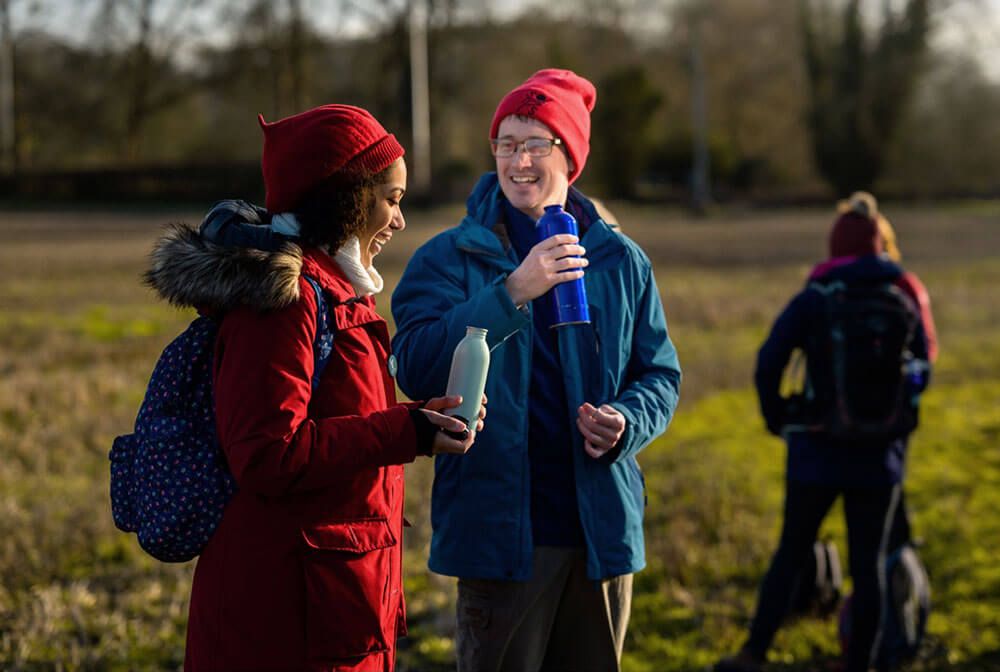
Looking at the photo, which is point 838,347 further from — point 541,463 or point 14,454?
point 14,454

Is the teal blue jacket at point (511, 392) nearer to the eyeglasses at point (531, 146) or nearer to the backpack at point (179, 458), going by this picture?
the eyeglasses at point (531, 146)

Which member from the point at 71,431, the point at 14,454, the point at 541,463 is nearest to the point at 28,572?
the point at 14,454

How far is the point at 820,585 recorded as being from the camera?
5.47 metres

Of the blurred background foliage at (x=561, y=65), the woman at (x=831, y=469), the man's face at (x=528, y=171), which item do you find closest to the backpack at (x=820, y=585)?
the woman at (x=831, y=469)

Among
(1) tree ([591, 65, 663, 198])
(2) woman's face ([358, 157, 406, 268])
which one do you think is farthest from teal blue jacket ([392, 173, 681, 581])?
(1) tree ([591, 65, 663, 198])

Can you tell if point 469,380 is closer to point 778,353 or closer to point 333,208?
point 333,208

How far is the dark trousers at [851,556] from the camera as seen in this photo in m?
4.50

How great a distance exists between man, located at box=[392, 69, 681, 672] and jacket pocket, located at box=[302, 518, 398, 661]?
1.86 ft

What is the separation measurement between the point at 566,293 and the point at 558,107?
1.82ft

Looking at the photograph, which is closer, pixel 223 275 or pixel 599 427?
pixel 223 275

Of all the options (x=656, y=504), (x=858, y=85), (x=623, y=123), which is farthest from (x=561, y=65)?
(x=656, y=504)

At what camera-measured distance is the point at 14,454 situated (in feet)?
25.4

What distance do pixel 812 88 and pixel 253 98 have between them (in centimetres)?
2215

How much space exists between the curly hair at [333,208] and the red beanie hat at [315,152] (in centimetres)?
1
